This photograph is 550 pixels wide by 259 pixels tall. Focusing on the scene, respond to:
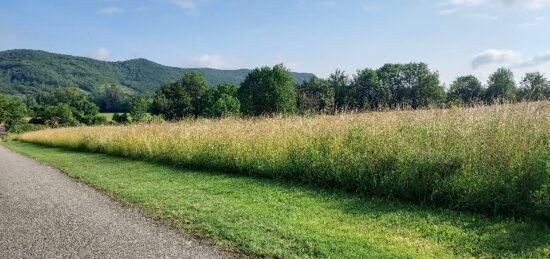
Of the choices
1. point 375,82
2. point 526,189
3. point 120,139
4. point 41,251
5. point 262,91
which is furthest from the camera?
point 375,82

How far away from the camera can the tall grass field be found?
235 inches

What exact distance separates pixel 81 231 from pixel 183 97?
84.3m

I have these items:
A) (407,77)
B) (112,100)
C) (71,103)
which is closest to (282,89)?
(407,77)

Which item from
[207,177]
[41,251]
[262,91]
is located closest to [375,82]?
[262,91]

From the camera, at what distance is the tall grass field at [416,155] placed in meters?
5.98

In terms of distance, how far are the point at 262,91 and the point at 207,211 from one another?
185ft

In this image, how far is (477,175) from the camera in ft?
20.8

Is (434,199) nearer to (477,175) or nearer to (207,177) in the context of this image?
(477,175)

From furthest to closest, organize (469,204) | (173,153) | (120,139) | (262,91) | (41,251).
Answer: (262,91)
(120,139)
(173,153)
(469,204)
(41,251)

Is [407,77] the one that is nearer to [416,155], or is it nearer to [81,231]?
[416,155]

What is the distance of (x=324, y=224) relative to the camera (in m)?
5.77

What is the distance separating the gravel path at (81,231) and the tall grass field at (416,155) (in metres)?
3.63

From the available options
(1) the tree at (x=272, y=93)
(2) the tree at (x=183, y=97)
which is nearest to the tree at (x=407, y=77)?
(1) the tree at (x=272, y=93)

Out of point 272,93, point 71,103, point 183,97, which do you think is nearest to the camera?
point 272,93
